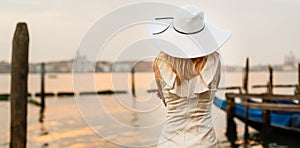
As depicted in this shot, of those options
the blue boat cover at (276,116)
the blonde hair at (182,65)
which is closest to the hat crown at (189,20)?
the blonde hair at (182,65)

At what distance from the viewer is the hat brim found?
1.68 meters

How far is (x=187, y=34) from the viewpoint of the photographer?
1745mm

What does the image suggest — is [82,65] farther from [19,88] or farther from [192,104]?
[19,88]

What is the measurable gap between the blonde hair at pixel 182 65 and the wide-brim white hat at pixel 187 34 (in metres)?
0.03

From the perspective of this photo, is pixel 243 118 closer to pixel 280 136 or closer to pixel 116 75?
pixel 280 136

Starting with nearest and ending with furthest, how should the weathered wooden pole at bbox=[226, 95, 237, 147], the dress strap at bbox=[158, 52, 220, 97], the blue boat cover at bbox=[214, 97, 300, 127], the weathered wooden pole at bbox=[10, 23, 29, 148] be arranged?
the dress strap at bbox=[158, 52, 220, 97] → the weathered wooden pole at bbox=[10, 23, 29, 148] → the blue boat cover at bbox=[214, 97, 300, 127] → the weathered wooden pole at bbox=[226, 95, 237, 147]

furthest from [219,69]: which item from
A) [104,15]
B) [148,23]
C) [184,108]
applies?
[104,15]

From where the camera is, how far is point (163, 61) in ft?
5.57

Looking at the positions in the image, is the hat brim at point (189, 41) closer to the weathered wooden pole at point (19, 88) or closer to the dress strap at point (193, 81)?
the dress strap at point (193, 81)

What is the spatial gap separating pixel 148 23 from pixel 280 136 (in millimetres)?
7784

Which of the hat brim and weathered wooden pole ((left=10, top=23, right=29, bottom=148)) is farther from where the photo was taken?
weathered wooden pole ((left=10, top=23, right=29, bottom=148))

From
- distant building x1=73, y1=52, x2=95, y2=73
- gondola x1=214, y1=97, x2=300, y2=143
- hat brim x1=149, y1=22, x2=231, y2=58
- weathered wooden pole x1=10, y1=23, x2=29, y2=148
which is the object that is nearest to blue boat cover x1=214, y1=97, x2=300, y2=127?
gondola x1=214, y1=97, x2=300, y2=143

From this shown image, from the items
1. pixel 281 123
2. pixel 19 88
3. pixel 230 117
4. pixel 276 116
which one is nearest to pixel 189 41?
pixel 19 88

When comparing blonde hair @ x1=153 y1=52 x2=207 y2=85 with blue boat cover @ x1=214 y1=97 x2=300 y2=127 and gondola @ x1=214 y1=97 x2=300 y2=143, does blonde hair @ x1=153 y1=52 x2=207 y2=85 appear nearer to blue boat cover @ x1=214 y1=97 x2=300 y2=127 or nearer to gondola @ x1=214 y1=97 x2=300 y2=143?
gondola @ x1=214 y1=97 x2=300 y2=143
